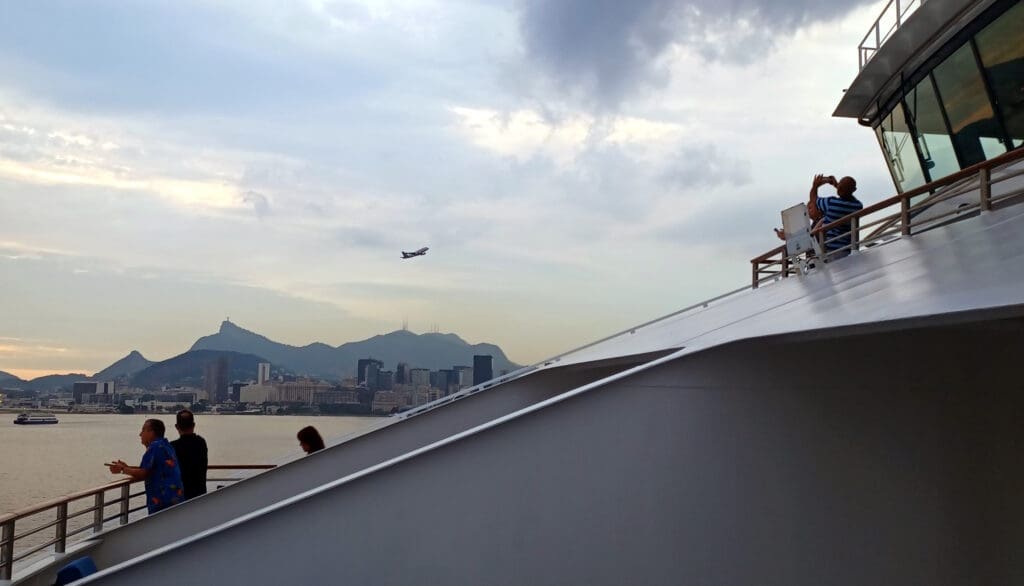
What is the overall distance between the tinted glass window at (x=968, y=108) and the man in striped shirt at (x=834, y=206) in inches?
92.7

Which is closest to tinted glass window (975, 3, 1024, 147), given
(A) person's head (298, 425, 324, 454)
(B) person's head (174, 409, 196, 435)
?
(A) person's head (298, 425, 324, 454)

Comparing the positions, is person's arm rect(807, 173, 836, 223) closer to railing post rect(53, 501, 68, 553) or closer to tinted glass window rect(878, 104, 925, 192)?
tinted glass window rect(878, 104, 925, 192)

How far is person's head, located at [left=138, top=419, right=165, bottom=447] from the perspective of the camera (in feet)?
22.6

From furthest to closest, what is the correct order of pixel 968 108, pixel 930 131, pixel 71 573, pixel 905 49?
pixel 930 131 < pixel 905 49 < pixel 968 108 < pixel 71 573

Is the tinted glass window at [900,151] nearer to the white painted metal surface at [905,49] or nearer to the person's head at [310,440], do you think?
the white painted metal surface at [905,49]

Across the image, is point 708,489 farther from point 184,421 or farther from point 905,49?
point 905,49

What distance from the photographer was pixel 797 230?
8883mm

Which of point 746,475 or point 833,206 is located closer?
point 746,475

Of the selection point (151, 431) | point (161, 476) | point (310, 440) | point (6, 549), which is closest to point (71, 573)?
point (6, 549)

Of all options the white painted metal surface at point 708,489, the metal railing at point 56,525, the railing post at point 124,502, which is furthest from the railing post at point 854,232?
the railing post at point 124,502

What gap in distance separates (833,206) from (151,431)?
7083 millimetres

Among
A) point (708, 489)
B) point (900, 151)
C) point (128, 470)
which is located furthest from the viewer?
point (900, 151)

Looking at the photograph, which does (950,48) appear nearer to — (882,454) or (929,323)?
(882,454)

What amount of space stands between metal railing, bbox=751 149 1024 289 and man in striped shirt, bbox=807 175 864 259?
0.09m
